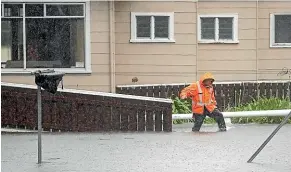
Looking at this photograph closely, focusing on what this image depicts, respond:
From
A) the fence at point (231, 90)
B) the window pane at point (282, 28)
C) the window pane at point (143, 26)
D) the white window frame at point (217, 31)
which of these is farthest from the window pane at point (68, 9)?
the window pane at point (282, 28)

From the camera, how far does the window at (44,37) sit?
21000 mm

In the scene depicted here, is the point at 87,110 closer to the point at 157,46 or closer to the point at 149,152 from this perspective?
the point at 149,152

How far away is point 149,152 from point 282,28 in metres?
11.3

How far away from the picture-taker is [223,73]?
902 inches

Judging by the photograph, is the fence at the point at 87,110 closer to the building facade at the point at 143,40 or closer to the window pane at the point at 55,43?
the building facade at the point at 143,40

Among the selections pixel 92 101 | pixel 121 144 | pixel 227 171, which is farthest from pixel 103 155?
A: pixel 92 101

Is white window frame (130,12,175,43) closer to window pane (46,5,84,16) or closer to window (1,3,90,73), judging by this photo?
window (1,3,90,73)

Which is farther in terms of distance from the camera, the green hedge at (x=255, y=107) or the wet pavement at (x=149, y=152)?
the green hedge at (x=255, y=107)

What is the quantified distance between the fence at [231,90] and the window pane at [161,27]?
160 cm

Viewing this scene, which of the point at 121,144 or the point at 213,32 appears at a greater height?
the point at 213,32

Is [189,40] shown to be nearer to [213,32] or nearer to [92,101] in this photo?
[213,32]

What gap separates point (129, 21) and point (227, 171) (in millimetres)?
11578

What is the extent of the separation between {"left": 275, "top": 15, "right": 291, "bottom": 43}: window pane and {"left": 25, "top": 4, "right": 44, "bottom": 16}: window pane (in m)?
7.35

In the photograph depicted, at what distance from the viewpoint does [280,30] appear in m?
23.5
